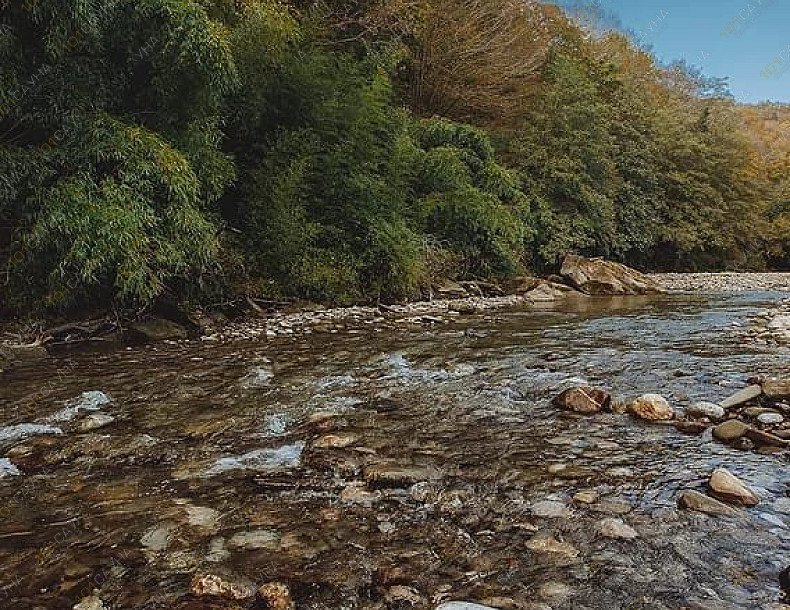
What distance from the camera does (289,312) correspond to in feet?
23.6

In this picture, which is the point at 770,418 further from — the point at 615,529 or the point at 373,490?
the point at 373,490

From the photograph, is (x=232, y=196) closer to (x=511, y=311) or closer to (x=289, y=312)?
(x=289, y=312)

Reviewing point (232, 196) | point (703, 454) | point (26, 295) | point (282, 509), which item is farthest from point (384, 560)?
point (232, 196)

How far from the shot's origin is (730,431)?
2.31m

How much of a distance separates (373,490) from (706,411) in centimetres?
171

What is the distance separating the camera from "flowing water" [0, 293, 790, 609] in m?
1.34

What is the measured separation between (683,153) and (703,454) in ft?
66.0

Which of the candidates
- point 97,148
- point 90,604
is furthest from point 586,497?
point 97,148

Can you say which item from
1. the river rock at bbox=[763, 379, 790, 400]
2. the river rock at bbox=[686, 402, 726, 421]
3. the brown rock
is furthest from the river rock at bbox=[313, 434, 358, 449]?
the river rock at bbox=[763, 379, 790, 400]

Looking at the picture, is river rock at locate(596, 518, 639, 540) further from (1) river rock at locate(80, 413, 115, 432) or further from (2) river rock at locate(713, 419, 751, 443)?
(1) river rock at locate(80, 413, 115, 432)

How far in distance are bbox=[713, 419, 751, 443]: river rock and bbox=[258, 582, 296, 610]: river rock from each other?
1.89 meters

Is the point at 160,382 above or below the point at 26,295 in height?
below

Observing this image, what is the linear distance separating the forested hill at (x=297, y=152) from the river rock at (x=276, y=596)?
3676 millimetres

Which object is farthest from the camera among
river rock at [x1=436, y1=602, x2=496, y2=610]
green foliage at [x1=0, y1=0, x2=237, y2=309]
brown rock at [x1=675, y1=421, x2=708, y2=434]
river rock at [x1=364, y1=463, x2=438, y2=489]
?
green foliage at [x1=0, y1=0, x2=237, y2=309]
